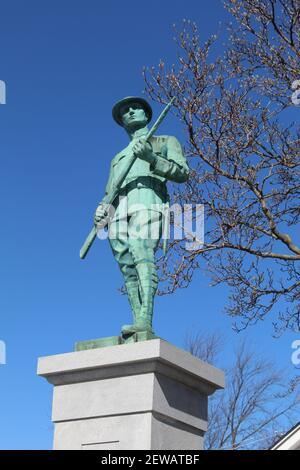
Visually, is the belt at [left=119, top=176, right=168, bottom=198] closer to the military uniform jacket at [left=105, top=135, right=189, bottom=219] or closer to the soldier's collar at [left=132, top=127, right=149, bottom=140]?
the military uniform jacket at [left=105, top=135, right=189, bottom=219]

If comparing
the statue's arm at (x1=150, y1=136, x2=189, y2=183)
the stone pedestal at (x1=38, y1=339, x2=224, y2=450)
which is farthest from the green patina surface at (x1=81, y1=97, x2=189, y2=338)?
the stone pedestal at (x1=38, y1=339, x2=224, y2=450)

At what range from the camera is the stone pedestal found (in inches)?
219

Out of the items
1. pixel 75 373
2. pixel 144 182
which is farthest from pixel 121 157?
pixel 75 373

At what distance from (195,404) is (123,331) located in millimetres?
895

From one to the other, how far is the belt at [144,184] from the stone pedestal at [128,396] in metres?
1.63

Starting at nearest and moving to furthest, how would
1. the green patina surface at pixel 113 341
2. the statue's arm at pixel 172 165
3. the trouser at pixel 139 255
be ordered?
the green patina surface at pixel 113 341 < the trouser at pixel 139 255 < the statue's arm at pixel 172 165

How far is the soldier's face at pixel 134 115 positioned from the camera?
276 inches

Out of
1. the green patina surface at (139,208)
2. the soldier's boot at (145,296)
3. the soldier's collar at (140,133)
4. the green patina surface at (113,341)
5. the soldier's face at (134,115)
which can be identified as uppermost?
the soldier's face at (134,115)

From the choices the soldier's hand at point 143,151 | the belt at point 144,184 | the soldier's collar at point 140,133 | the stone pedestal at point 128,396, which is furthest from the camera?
the soldier's collar at point 140,133

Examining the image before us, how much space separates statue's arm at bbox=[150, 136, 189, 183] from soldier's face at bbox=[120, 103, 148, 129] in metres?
0.36

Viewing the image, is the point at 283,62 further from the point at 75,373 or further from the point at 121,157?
the point at 75,373

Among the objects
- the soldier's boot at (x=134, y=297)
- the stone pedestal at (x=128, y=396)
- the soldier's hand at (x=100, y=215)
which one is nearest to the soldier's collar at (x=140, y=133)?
the soldier's hand at (x=100, y=215)

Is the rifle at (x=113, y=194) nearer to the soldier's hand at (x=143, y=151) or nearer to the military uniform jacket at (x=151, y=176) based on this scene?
the military uniform jacket at (x=151, y=176)

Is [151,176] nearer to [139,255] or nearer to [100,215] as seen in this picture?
[100,215]
